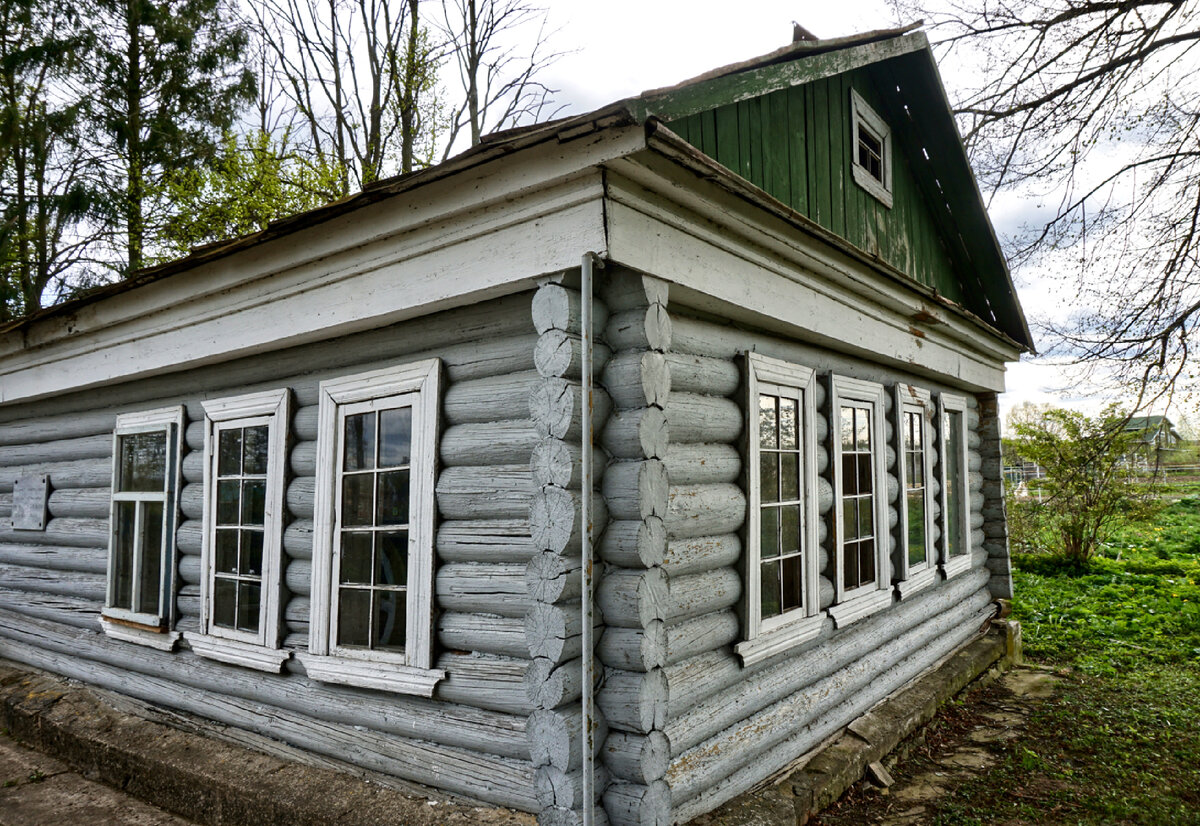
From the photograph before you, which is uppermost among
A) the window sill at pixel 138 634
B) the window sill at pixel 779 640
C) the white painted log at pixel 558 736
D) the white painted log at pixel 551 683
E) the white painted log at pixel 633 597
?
the white painted log at pixel 633 597

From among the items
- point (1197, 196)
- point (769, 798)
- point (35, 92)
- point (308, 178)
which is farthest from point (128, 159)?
point (1197, 196)

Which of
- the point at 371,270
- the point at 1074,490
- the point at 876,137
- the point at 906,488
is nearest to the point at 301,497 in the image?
the point at 371,270

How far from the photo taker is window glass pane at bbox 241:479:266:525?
16.7 ft

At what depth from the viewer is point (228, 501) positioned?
17.4 feet

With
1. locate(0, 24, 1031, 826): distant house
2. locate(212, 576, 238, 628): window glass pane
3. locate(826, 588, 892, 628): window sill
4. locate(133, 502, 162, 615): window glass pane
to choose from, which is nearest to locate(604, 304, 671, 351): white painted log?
locate(0, 24, 1031, 826): distant house

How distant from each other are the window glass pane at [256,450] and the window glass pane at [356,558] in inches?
44.5

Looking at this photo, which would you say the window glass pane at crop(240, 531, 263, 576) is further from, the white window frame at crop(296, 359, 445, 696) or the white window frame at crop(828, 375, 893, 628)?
the white window frame at crop(828, 375, 893, 628)

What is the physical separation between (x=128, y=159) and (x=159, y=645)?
13.3m

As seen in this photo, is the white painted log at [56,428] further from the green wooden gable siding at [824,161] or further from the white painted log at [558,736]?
the green wooden gable siding at [824,161]

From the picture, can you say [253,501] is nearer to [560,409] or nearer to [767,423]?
[560,409]

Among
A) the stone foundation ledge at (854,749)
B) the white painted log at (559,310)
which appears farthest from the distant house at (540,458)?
the stone foundation ledge at (854,749)

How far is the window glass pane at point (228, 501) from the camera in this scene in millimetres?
5254

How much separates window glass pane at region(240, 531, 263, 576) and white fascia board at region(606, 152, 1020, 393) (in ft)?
11.1

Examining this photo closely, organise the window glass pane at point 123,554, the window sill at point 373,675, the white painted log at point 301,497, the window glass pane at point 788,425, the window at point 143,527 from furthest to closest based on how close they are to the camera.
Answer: the window glass pane at point 123,554, the window at point 143,527, the window glass pane at point 788,425, the white painted log at point 301,497, the window sill at point 373,675
